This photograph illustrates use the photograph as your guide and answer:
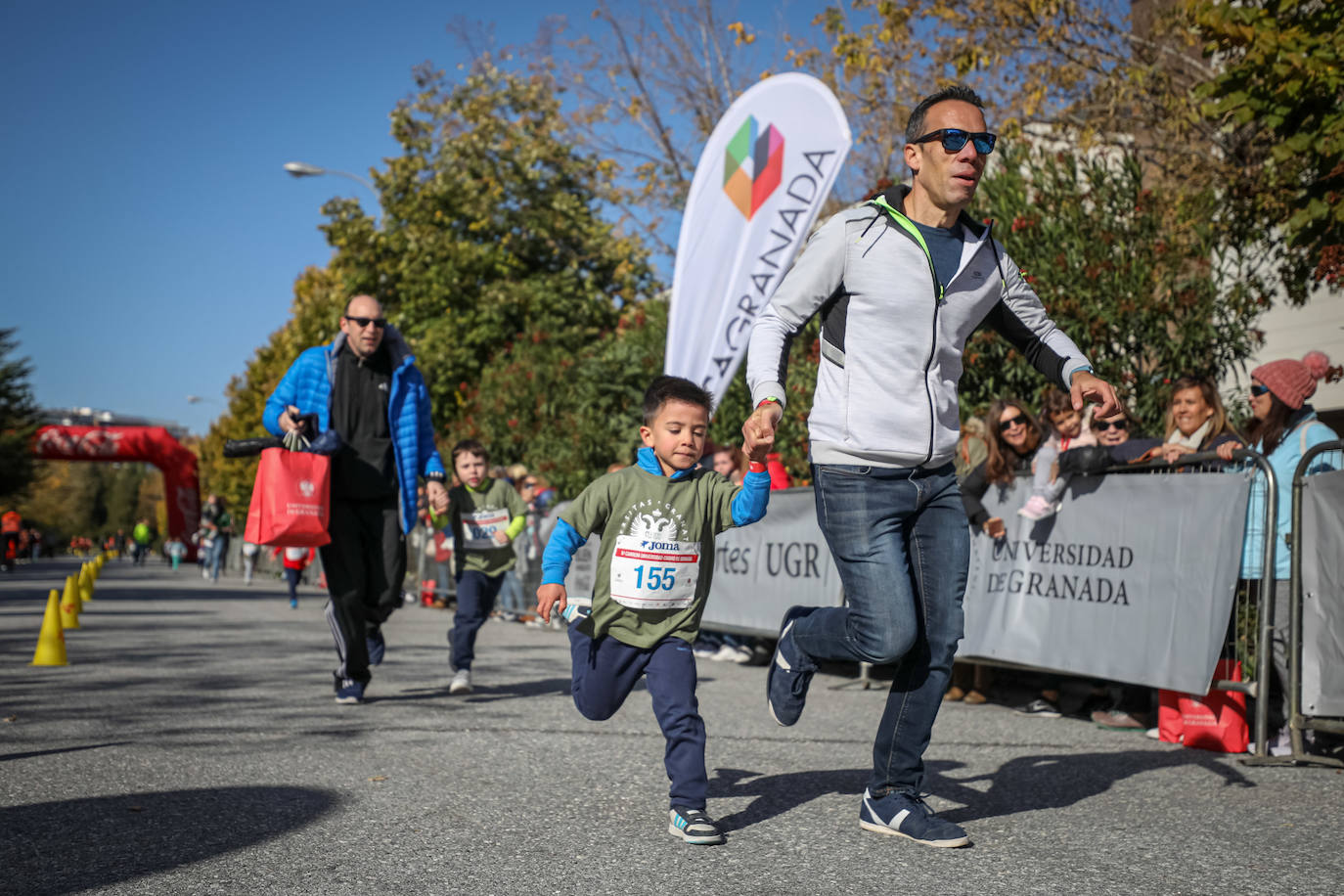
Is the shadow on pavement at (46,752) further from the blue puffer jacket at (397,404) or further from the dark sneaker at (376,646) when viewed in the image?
the dark sneaker at (376,646)

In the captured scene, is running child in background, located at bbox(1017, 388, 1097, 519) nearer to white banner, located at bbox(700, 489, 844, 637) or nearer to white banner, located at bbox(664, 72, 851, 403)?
white banner, located at bbox(700, 489, 844, 637)

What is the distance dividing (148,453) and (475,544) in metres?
57.2

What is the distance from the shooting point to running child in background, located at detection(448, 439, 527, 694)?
332 inches

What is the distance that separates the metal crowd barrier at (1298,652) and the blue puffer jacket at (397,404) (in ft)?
14.6

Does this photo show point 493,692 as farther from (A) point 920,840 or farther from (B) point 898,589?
(B) point 898,589

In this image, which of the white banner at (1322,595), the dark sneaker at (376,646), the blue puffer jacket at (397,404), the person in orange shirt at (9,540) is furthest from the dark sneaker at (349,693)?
the person in orange shirt at (9,540)

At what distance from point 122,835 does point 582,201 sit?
26.2 m

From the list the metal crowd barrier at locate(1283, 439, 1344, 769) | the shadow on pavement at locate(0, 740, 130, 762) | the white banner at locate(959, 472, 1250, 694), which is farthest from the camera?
the white banner at locate(959, 472, 1250, 694)

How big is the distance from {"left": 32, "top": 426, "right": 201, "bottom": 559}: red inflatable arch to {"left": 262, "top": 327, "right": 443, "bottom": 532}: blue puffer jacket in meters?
53.7

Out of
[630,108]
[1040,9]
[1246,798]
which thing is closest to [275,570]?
[630,108]

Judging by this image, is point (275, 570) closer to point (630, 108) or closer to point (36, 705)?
point (630, 108)

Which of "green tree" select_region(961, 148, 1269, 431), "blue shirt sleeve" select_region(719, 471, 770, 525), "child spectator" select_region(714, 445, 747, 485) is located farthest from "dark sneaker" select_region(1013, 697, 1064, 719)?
"blue shirt sleeve" select_region(719, 471, 770, 525)

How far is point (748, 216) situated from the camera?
1075 cm

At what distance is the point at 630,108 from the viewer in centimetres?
2280
